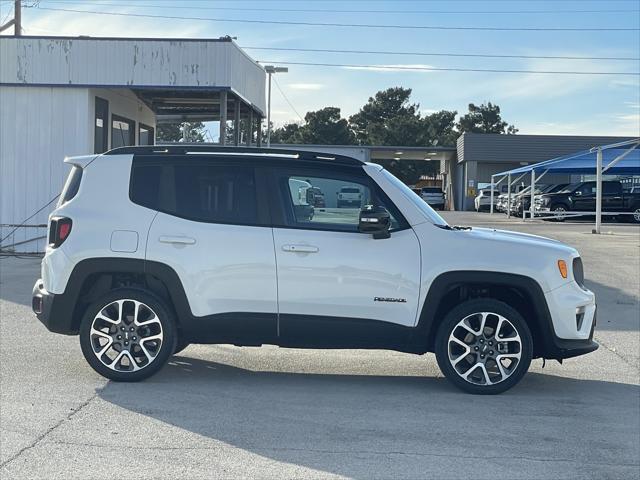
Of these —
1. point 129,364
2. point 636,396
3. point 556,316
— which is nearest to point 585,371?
point 636,396

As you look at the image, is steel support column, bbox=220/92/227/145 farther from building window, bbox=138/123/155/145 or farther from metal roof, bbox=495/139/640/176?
metal roof, bbox=495/139/640/176

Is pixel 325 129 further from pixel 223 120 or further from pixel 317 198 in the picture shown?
pixel 317 198

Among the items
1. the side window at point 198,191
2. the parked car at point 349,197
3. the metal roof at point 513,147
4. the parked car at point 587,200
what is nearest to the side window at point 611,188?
the parked car at point 587,200

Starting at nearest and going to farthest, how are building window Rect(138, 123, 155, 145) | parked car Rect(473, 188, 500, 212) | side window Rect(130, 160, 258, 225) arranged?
side window Rect(130, 160, 258, 225), building window Rect(138, 123, 155, 145), parked car Rect(473, 188, 500, 212)

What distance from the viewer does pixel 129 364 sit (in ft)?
22.3

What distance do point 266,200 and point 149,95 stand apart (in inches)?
581

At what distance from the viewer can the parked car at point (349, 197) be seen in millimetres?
6723

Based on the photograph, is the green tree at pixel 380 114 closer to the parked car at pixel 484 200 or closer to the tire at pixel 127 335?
the parked car at pixel 484 200

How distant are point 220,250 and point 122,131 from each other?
14.4 metres

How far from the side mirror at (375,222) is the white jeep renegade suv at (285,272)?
12mm

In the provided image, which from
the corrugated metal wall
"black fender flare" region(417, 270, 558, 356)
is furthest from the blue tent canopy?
"black fender flare" region(417, 270, 558, 356)

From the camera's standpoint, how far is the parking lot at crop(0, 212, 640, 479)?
194 inches

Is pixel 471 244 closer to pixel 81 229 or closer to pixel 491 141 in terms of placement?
pixel 81 229

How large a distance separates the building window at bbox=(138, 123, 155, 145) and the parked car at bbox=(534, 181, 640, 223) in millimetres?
18883
